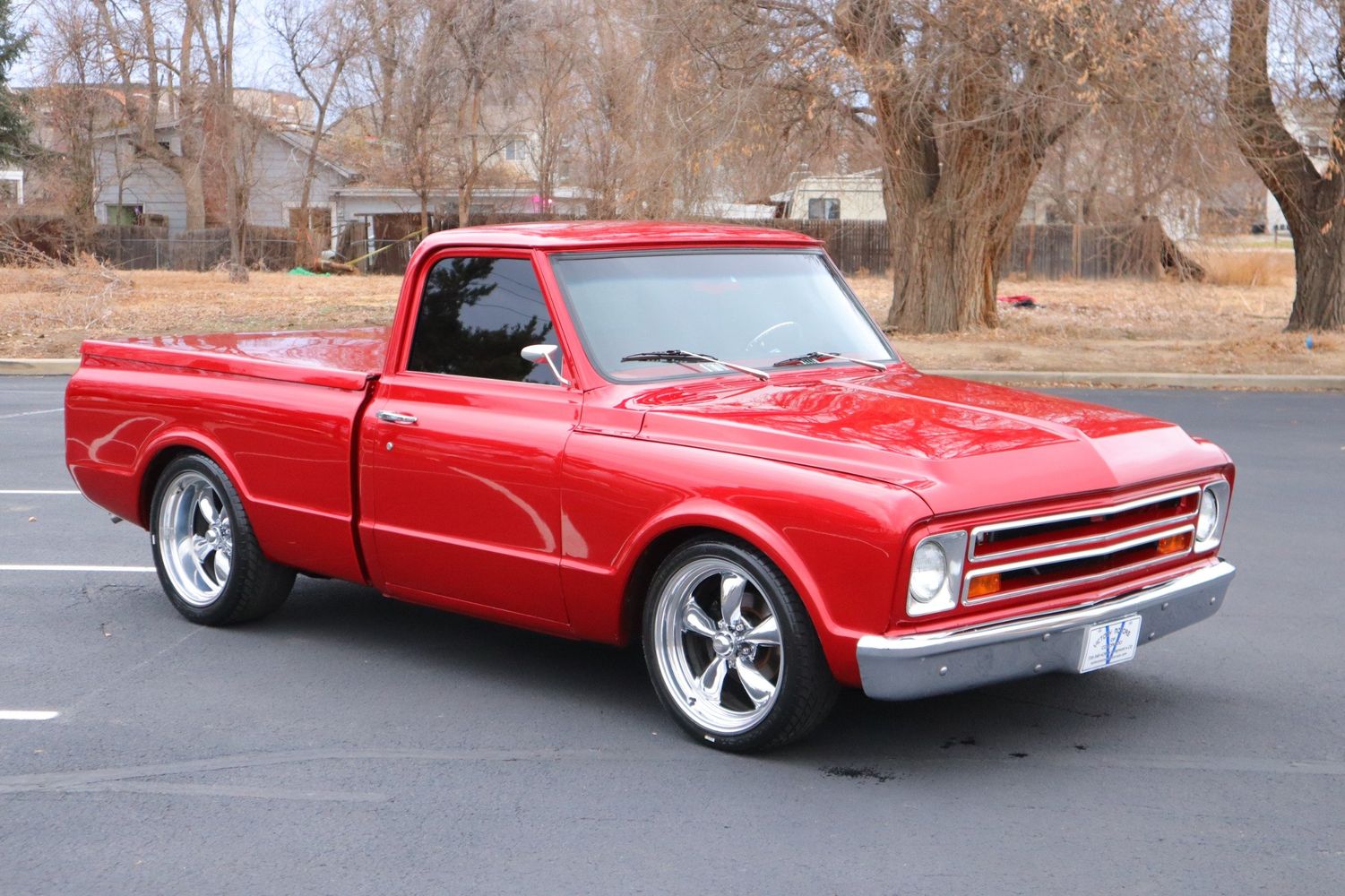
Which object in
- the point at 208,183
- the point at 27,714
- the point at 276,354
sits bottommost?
the point at 27,714

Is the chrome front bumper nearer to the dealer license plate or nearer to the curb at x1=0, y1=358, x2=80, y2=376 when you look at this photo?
the dealer license plate

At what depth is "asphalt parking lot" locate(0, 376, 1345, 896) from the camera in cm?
414

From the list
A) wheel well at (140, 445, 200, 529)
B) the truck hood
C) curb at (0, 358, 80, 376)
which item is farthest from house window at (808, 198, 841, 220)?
the truck hood

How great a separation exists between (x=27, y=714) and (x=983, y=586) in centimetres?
346

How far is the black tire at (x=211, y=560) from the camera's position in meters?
6.59

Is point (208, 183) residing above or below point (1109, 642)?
above

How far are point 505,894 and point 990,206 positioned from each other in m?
19.1

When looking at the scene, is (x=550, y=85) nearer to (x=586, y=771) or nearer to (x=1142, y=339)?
(x=1142, y=339)

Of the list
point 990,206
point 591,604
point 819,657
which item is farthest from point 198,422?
point 990,206

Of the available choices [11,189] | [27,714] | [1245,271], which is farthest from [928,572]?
[11,189]

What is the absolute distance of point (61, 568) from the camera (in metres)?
8.01

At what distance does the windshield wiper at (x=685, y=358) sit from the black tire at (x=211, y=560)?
203 centimetres

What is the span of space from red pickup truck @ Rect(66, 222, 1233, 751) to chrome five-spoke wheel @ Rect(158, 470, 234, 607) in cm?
1

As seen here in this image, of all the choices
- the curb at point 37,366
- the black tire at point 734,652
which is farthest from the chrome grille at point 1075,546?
the curb at point 37,366
